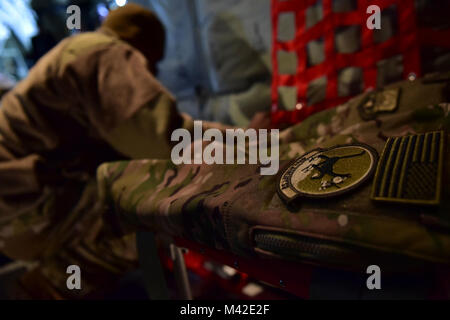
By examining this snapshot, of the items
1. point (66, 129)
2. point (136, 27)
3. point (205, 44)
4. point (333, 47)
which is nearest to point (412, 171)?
point (333, 47)

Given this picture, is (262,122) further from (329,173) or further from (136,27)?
(329,173)

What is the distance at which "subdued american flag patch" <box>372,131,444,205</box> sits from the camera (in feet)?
0.72

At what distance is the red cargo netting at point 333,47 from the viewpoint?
657 millimetres

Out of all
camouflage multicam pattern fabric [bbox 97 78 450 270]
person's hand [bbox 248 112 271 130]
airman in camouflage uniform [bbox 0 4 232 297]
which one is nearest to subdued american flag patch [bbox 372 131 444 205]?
camouflage multicam pattern fabric [bbox 97 78 450 270]

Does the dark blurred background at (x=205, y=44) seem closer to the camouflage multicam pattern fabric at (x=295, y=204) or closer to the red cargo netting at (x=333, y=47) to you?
the red cargo netting at (x=333, y=47)

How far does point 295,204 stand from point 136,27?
90 centimetres

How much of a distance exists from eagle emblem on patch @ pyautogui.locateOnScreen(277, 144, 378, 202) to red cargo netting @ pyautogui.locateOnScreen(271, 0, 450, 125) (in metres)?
0.54

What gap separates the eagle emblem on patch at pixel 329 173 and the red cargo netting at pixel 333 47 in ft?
1.76

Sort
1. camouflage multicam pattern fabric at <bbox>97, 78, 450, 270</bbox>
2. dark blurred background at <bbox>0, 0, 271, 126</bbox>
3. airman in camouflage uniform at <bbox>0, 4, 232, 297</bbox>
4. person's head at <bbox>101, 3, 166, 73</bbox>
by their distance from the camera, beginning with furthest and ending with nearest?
dark blurred background at <bbox>0, 0, 271, 126</bbox>
person's head at <bbox>101, 3, 166, 73</bbox>
airman in camouflage uniform at <bbox>0, 4, 232, 297</bbox>
camouflage multicam pattern fabric at <bbox>97, 78, 450, 270</bbox>

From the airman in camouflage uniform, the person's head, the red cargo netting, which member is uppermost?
the person's head

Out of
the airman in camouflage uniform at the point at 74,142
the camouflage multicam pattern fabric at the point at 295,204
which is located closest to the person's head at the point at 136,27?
the airman in camouflage uniform at the point at 74,142

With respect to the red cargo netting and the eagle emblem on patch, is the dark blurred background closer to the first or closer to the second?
the red cargo netting

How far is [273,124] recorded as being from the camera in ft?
2.98
